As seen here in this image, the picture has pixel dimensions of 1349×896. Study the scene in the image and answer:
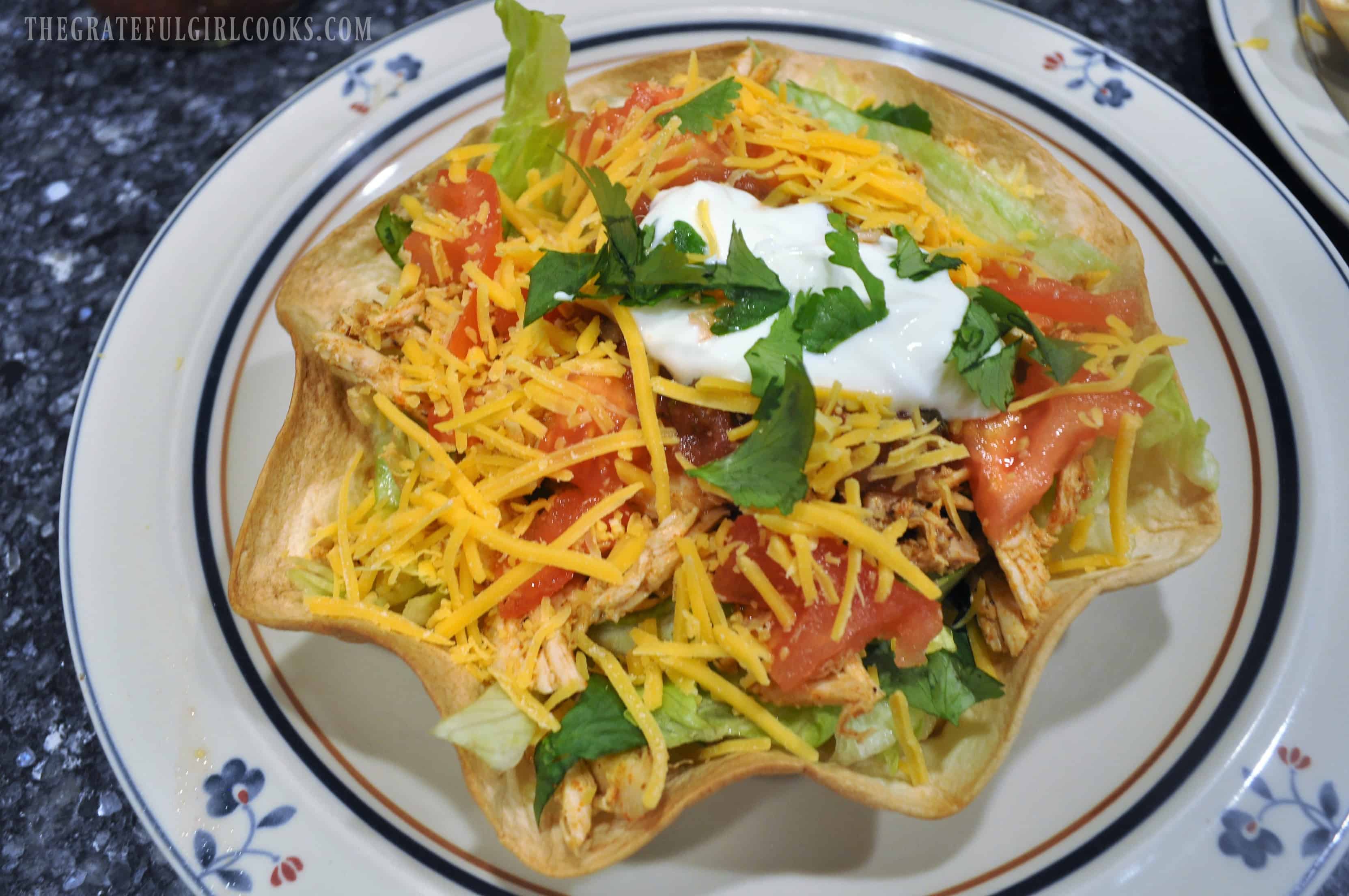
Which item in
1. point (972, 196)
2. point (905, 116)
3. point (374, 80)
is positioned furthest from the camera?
point (374, 80)

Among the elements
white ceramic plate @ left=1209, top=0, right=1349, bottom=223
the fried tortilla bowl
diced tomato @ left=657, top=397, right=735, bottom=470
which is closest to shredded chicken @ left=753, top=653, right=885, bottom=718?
the fried tortilla bowl

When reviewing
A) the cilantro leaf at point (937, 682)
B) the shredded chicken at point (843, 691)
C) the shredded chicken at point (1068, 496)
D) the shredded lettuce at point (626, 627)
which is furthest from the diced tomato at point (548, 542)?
the shredded chicken at point (1068, 496)

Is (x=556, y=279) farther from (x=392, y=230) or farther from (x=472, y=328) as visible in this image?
(x=392, y=230)

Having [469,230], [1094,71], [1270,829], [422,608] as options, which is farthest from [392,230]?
[1270,829]

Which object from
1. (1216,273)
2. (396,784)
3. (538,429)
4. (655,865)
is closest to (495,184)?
(538,429)

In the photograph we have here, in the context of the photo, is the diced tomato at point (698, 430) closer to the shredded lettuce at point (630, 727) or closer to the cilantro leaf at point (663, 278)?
the cilantro leaf at point (663, 278)

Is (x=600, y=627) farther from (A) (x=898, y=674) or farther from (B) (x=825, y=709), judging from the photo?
(A) (x=898, y=674)
